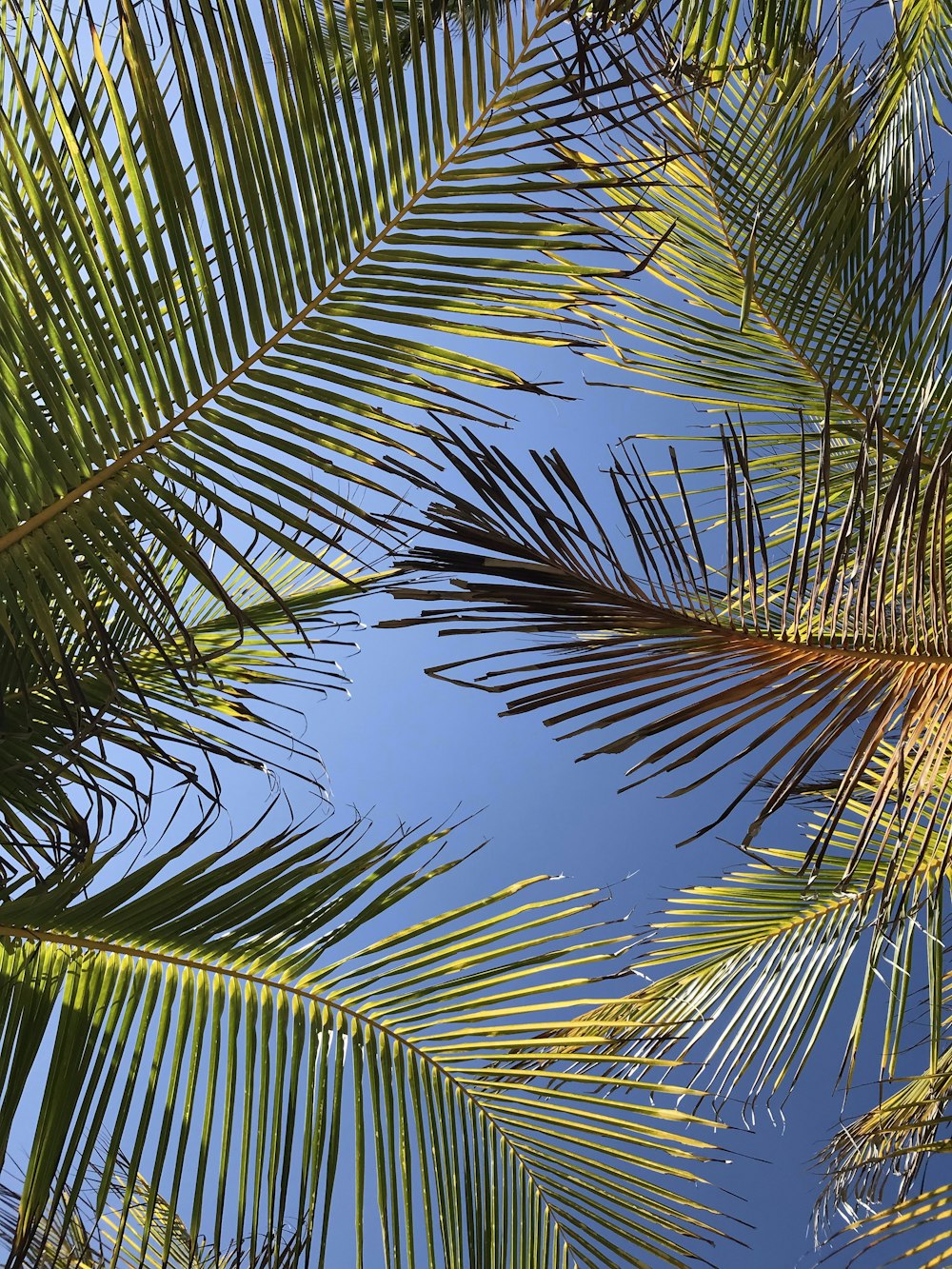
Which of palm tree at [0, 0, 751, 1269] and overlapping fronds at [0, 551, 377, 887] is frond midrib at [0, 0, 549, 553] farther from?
overlapping fronds at [0, 551, 377, 887]

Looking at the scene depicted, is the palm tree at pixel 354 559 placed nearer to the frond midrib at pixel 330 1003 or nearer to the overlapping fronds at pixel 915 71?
the frond midrib at pixel 330 1003

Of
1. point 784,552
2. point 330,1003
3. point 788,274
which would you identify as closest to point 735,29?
point 788,274

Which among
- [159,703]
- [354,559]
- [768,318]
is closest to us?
[354,559]

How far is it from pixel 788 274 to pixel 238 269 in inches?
59.5

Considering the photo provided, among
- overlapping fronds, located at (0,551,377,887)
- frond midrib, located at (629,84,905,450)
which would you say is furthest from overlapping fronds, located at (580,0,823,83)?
overlapping fronds, located at (0,551,377,887)

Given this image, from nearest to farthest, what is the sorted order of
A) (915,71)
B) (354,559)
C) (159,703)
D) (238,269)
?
(238,269) → (354,559) → (159,703) → (915,71)

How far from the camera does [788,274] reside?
2240mm

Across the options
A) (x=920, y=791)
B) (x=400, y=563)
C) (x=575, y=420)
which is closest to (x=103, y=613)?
(x=400, y=563)

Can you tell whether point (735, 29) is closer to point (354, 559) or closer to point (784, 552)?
A: point (784, 552)

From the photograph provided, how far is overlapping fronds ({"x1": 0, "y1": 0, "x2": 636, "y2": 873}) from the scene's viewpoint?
0.99m

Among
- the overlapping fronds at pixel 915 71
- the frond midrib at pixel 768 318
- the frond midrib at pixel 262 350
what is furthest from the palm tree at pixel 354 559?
the overlapping fronds at pixel 915 71

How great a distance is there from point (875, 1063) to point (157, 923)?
7.86m

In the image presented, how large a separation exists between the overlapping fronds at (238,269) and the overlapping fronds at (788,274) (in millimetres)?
1036

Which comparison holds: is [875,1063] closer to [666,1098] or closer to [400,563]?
A: [666,1098]
